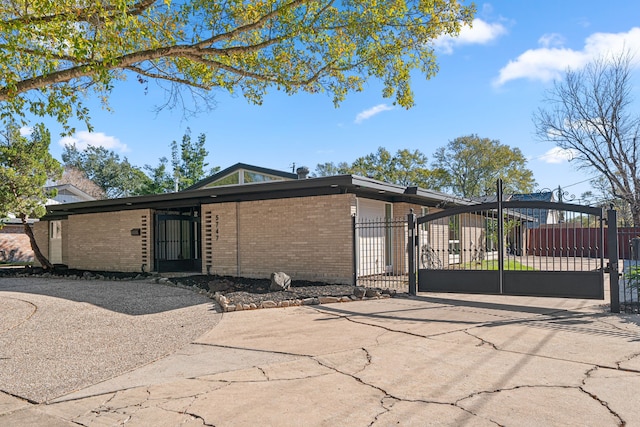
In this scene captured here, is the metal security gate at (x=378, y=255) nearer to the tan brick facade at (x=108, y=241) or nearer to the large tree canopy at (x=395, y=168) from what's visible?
the tan brick facade at (x=108, y=241)

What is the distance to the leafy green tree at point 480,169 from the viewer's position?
40.1 meters

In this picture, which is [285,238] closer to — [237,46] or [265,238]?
[265,238]

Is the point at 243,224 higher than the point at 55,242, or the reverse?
the point at 243,224

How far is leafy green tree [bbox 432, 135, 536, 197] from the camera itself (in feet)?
132

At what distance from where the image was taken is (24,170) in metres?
16.6

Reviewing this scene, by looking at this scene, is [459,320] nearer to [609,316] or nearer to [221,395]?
[609,316]

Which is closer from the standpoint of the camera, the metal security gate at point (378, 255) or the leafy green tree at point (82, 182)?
the metal security gate at point (378, 255)

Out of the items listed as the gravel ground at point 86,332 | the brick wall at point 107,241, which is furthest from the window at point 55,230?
the gravel ground at point 86,332

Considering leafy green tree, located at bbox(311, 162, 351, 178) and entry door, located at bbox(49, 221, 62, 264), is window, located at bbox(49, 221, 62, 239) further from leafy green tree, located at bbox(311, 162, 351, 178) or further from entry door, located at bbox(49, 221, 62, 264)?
leafy green tree, located at bbox(311, 162, 351, 178)

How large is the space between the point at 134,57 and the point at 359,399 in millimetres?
6053

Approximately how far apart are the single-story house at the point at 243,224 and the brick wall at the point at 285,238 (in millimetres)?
27

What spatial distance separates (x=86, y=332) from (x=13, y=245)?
26610 mm

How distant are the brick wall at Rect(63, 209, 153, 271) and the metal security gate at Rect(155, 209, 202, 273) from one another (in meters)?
0.48

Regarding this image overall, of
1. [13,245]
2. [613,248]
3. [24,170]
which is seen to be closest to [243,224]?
[24,170]
